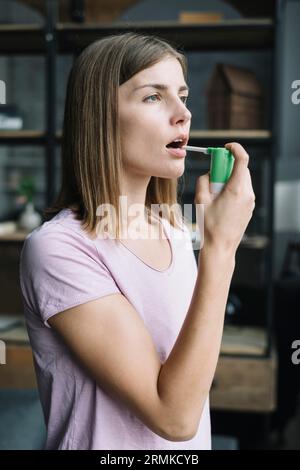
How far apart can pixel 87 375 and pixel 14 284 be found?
2.23m

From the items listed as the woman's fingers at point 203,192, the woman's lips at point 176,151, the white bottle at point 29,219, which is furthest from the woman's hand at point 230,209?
Result: the white bottle at point 29,219

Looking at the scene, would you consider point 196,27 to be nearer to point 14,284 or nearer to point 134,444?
point 14,284

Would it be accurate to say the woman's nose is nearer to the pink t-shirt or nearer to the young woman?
the young woman

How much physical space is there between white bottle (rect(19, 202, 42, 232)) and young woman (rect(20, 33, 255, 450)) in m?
1.91

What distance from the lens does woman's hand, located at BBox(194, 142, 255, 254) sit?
0.69 metres

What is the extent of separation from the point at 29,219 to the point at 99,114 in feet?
6.54

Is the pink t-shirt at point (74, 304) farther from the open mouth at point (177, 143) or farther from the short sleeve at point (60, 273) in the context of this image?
the open mouth at point (177, 143)

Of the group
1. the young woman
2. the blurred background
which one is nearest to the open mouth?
the young woman

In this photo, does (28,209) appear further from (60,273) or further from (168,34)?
(60,273)

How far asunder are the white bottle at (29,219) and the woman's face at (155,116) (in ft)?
6.51

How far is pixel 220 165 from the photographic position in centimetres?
72

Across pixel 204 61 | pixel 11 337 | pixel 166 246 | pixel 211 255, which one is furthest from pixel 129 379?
pixel 204 61

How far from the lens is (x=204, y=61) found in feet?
9.61

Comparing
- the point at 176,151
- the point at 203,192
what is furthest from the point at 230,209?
the point at 176,151
